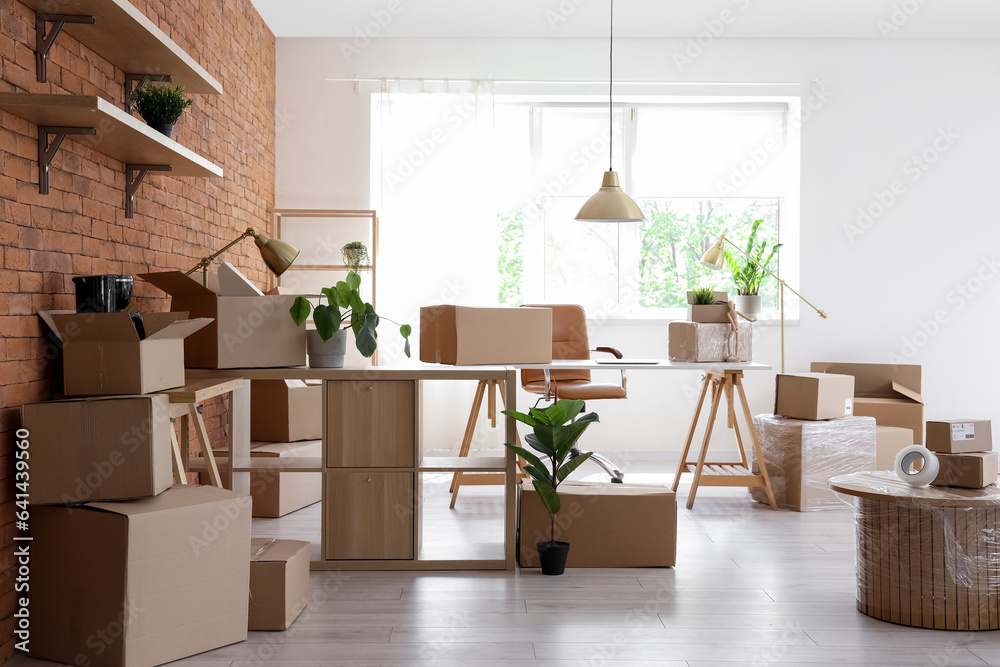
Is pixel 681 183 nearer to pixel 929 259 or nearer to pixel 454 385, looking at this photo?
pixel 929 259

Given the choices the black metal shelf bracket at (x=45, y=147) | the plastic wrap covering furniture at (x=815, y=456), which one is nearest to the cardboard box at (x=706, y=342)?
the plastic wrap covering furniture at (x=815, y=456)

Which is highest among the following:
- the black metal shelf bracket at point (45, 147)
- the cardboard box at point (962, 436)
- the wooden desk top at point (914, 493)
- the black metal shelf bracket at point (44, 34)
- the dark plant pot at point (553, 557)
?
the black metal shelf bracket at point (44, 34)

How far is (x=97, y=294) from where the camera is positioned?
7.75 ft

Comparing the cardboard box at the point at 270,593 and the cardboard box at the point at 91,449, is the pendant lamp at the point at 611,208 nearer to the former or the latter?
the cardboard box at the point at 270,593

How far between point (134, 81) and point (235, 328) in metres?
1.04

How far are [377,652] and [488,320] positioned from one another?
4.91 feet

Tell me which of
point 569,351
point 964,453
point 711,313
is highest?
point 711,313

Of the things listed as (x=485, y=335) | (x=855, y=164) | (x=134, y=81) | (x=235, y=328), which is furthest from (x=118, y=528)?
(x=855, y=164)

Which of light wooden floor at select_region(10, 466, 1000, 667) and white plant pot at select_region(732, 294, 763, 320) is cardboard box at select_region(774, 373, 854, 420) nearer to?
white plant pot at select_region(732, 294, 763, 320)

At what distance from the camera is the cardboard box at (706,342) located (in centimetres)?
389

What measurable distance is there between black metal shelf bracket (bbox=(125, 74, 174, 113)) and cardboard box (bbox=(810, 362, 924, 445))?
4038mm

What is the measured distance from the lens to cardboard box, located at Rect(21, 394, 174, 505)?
2070 millimetres

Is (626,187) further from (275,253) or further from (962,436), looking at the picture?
(962,436)

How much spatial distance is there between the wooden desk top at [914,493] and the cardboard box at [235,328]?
2022 millimetres
